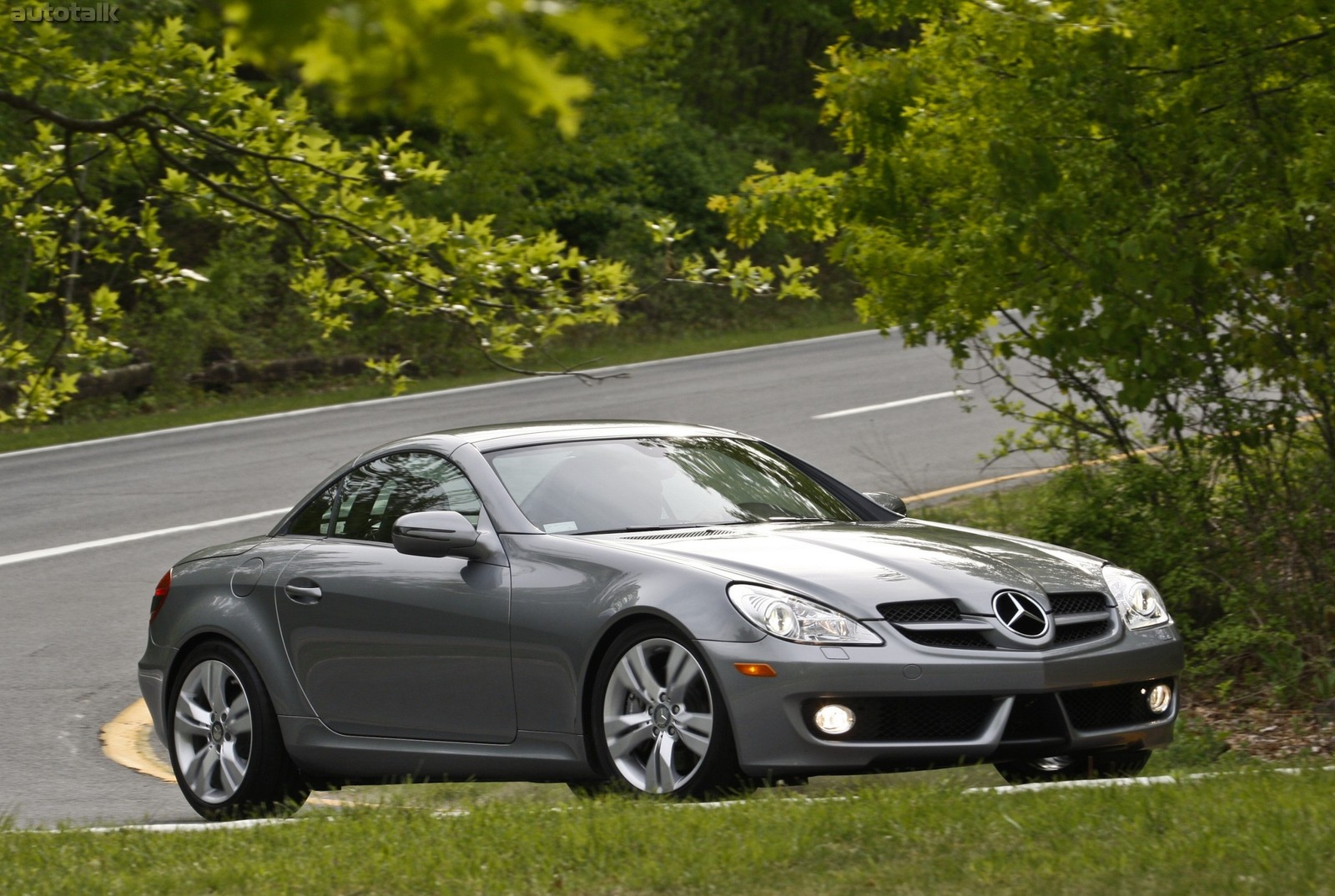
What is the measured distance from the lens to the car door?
6.46 m

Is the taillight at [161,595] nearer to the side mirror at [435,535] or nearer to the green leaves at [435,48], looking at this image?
the side mirror at [435,535]

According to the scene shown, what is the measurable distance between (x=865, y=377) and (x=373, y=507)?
15.3 meters

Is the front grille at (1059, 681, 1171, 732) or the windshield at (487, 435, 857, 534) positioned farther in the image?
the windshield at (487, 435, 857, 534)

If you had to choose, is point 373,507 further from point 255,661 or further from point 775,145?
point 775,145

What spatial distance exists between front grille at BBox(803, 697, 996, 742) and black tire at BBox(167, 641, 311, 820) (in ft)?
8.13

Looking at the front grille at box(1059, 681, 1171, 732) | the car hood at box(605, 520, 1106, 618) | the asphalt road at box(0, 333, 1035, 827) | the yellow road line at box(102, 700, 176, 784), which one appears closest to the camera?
the car hood at box(605, 520, 1106, 618)

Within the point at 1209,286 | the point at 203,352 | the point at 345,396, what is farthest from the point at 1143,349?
the point at 203,352

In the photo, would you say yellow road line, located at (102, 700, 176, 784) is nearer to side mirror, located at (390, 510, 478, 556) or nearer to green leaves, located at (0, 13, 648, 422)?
green leaves, located at (0, 13, 648, 422)

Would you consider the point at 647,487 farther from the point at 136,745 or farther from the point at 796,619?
the point at 136,745

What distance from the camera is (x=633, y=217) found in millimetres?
31719

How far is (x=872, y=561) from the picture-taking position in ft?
19.9

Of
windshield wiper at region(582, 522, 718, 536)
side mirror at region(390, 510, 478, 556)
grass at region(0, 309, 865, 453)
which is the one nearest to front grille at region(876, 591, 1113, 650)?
windshield wiper at region(582, 522, 718, 536)

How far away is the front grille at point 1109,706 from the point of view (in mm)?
6004

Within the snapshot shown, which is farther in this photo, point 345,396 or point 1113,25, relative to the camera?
point 345,396
